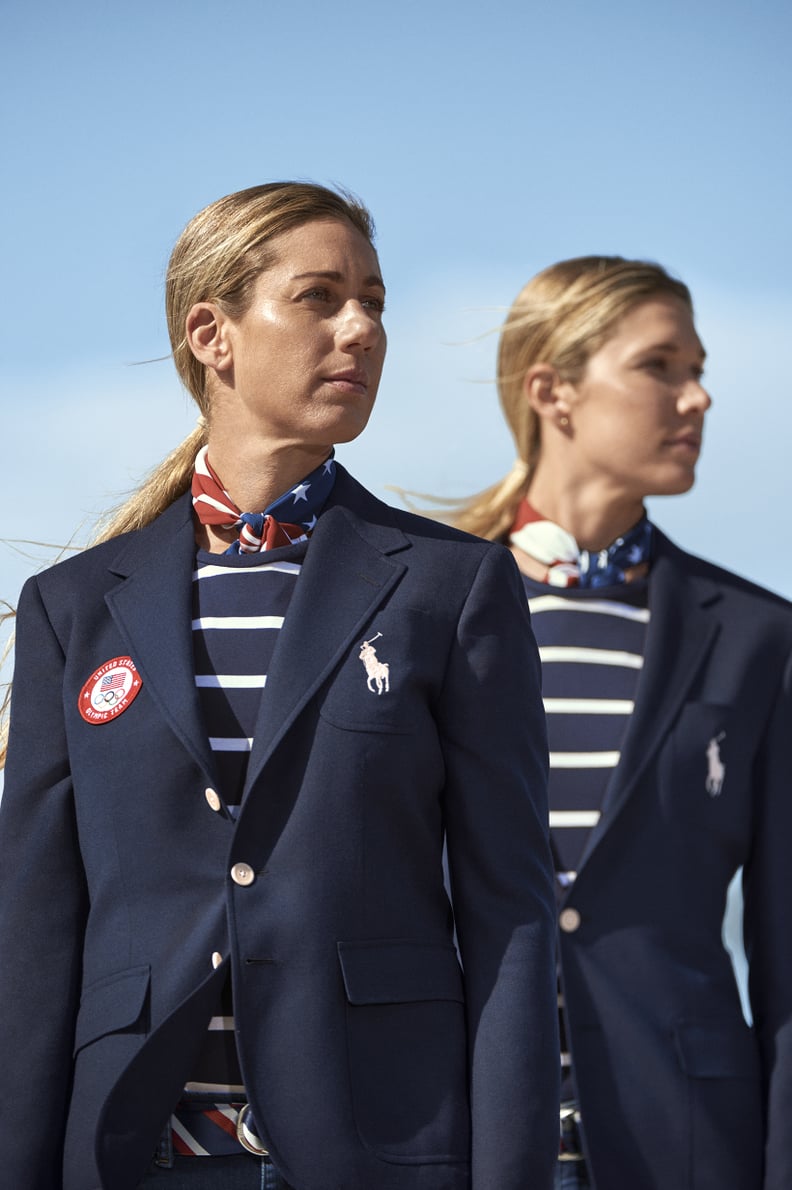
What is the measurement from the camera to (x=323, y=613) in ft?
11.6

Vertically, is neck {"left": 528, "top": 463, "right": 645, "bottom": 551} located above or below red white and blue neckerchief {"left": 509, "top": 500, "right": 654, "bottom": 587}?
above

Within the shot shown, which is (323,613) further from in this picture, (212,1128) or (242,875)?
(212,1128)

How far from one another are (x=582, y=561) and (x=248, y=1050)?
7.36 ft

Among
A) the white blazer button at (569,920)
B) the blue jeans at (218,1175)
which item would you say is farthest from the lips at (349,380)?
the white blazer button at (569,920)

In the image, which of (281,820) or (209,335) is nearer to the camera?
(281,820)

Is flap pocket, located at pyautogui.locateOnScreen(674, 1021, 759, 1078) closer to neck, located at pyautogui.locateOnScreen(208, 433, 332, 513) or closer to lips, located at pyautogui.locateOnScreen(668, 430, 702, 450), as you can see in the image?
lips, located at pyautogui.locateOnScreen(668, 430, 702, 450)

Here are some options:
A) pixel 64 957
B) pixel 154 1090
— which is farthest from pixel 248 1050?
pixel 64 957

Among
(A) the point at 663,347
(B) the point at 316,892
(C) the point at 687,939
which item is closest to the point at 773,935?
(C) the point at 687,939

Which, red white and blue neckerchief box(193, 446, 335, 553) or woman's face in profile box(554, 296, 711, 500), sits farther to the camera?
woman's face in profile box(554, 296, 711, 500)

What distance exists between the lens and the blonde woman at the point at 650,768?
4551mm

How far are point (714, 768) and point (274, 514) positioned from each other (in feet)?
5.43

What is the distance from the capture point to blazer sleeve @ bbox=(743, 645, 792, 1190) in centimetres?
462

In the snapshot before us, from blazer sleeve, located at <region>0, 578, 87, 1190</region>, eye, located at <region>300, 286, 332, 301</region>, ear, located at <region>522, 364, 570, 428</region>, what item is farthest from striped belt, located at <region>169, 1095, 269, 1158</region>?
ear, located at <region>522, 364, 570, 428</region>

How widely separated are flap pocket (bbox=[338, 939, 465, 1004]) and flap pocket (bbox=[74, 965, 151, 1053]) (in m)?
0.39
